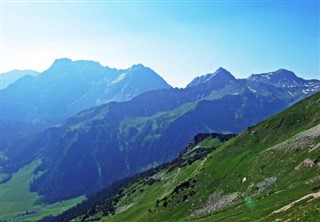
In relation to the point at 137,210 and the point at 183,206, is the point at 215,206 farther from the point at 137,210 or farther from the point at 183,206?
the point at 137,210

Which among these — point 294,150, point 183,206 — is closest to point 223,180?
point 183,206

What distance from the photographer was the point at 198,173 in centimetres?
17038

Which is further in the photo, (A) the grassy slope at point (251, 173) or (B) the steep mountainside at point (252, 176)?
(A) the grassy slope at point (251, 173)

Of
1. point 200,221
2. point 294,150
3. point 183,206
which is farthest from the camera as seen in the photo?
point 183,206

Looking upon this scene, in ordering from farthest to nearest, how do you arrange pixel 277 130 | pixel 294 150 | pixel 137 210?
pixel 137 210
pixel 277 130
pixel 294 150

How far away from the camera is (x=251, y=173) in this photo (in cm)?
13788

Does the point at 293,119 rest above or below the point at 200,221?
above

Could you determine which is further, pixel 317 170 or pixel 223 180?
pixel 223 180

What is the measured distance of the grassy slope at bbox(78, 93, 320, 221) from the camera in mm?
111706

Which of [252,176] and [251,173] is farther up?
[251,173]

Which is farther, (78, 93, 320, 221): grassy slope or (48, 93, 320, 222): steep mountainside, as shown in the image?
(78, 93, 320, 221): grassy slope

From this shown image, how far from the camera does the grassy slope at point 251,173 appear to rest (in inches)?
4398

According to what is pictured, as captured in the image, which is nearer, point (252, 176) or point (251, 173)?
point (252, 176)

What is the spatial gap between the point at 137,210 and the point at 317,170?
3515 inches
